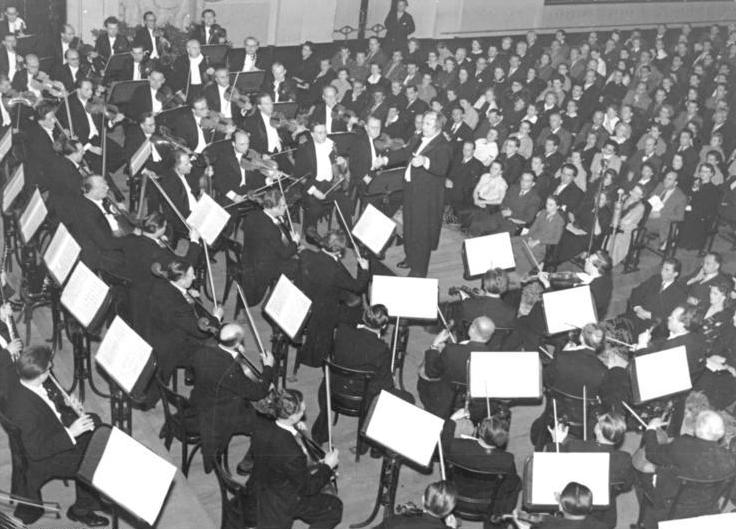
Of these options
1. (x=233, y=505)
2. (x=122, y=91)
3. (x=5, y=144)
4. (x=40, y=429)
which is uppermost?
(x=122, y=91)

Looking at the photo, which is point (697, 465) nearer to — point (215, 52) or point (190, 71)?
point (190, 71)

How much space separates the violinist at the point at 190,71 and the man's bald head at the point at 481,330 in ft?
22.5

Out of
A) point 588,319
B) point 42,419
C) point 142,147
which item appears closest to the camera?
point 42,419

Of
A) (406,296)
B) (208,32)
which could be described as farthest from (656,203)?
(208,32)

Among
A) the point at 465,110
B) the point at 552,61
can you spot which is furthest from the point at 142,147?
the point at 552,61

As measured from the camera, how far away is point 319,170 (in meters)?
10.2

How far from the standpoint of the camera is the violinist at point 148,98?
36.8ft

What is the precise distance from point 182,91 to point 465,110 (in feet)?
13.0

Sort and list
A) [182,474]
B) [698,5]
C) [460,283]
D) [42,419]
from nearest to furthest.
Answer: [42,419] < [182,474] < [460,283] < [698,5]

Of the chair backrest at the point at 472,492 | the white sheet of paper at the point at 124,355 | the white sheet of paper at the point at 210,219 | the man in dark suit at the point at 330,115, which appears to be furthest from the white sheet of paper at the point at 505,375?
the man in dark suit at the point at 330,115

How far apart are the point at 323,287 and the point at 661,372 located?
9.25 ft

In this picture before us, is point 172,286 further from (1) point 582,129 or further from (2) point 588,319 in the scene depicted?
(1) point 582,129

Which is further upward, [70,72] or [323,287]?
[70,72]

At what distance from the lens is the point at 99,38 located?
13.4 metres
